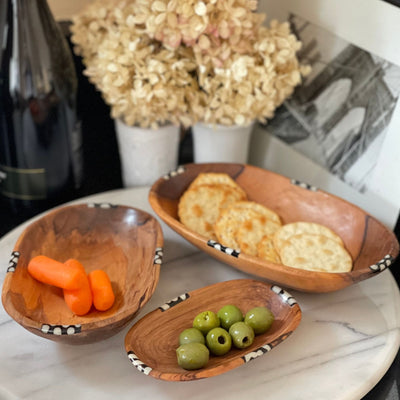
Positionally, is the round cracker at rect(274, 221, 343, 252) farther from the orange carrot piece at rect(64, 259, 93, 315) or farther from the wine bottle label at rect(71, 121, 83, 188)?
the wine bottle label at rect(71, 121, 83, 188)

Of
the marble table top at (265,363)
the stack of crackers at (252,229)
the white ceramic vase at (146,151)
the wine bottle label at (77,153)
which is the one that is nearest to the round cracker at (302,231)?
the stack of crackers at (252,229)

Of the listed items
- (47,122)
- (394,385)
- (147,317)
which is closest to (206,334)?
(147,317)

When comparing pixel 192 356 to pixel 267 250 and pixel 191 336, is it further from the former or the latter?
pixel 267 250

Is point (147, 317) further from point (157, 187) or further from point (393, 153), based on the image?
point (393, 153)

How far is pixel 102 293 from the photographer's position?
0.91 meters

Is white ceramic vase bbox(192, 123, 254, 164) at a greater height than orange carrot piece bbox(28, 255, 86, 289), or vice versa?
white ceramic vase bbox(192, 123, 254, 164)

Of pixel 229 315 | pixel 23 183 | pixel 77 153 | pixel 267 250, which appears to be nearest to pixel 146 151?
pixel 77 153

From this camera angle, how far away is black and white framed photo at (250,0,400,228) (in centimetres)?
105

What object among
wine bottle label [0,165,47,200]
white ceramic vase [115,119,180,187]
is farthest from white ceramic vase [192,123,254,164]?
wine bottle label [0,165,47,200]

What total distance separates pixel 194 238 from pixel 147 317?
0.16 metres

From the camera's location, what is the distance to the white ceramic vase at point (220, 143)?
3.97ft

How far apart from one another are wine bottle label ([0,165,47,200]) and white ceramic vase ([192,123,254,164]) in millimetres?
334

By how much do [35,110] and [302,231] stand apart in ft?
1.84

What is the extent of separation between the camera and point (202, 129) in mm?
1219
